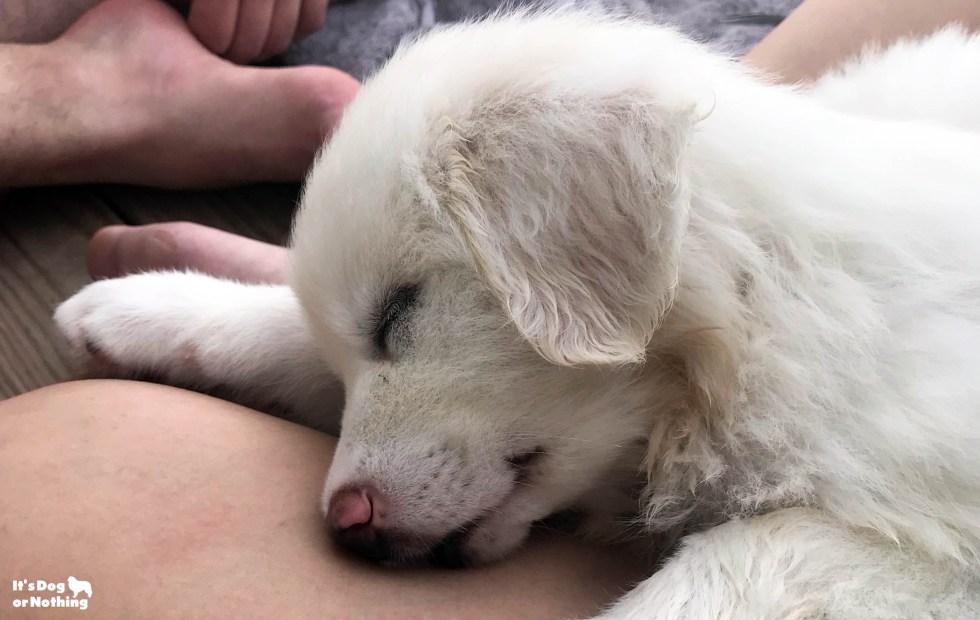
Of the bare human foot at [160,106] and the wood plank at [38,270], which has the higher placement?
the bare human foot at [160,106]

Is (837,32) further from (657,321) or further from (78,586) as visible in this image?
(78,586)

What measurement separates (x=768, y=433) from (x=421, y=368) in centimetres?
46

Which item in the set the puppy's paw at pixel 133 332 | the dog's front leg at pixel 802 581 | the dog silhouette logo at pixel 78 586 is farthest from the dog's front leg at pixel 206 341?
the dog's front leg at pixel 802 581

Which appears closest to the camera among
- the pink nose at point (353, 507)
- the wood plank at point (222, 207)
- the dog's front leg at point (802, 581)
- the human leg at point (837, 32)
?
the dog's front leg at point (802, 581)

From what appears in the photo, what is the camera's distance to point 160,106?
1.99 meters

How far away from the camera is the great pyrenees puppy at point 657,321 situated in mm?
966

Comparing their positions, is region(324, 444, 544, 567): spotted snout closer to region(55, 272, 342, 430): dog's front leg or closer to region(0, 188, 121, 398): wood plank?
region(55, 272, 342, 430): dog's front leg

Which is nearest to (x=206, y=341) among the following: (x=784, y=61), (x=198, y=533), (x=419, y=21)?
(x=198, y=533)

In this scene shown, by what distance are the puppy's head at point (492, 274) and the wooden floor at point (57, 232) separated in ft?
2.59

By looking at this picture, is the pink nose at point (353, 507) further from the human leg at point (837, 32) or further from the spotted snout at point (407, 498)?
the human leg at point (837, 32)

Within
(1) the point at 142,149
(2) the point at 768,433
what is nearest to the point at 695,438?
(2) the point at 768,433

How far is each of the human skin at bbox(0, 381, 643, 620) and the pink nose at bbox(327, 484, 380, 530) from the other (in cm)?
5

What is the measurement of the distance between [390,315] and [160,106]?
4.07ft

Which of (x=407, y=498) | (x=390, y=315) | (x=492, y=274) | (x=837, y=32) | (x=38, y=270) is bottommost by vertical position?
(x=38, y=270)
